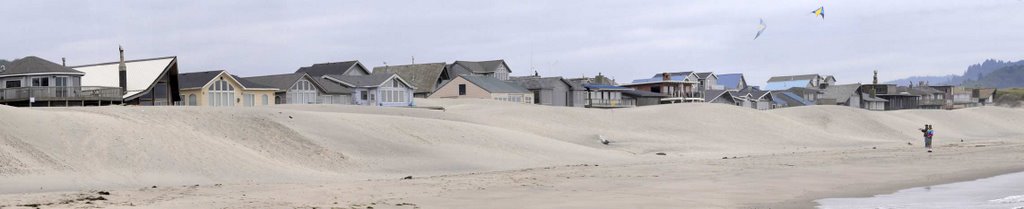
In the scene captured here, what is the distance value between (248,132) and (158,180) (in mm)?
8062

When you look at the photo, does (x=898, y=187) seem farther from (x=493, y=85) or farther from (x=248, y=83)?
(x=493, y=85)

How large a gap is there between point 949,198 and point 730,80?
404 ft

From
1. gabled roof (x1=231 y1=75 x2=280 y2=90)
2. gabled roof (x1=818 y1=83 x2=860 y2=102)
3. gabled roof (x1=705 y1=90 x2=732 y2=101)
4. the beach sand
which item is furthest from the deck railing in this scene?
gabled roof (x1=818 y1=83 x2=860 y2=102)

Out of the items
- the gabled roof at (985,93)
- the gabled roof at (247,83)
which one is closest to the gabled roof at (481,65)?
the gabled roof at (247,83)

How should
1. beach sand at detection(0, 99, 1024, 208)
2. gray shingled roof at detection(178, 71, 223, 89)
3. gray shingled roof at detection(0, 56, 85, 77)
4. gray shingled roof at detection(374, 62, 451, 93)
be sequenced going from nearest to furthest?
1. beach sand at detection(0, 99, 1024, 208)
2. gray shingled roof at detection(0, 56, 85, 77)
3. gray shingled roof at detection(178, 71, 223, 89)
4. gray shingled roof at detection(374, 62, 451, 93)

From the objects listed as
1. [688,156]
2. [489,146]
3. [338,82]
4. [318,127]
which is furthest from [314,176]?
[338,82]

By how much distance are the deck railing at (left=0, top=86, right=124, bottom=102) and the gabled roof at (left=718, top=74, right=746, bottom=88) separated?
104438 mm

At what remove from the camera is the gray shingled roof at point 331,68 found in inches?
3679

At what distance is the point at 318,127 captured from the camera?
1353 inches

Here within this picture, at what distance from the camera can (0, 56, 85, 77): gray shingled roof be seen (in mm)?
50406

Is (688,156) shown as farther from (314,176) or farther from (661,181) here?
(314,176)

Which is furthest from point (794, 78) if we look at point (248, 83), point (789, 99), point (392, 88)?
point (248, 83)

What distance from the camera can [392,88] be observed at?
79.6 metres

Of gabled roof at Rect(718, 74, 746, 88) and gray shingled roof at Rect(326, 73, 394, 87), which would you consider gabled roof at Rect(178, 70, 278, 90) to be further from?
gabled roof at Rect(718, 74, 746, 88)
